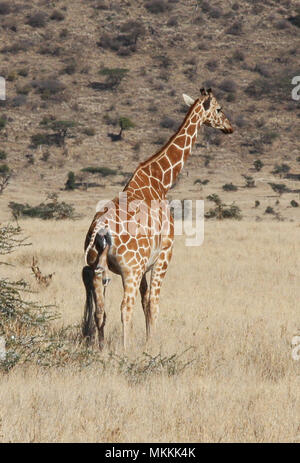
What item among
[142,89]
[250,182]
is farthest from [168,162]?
[142,89]

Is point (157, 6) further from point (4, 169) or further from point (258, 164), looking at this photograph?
point (4, 169)

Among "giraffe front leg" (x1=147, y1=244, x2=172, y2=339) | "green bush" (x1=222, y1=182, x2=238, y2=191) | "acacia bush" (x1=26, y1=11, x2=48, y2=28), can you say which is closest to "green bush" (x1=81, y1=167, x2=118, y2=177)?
"green bush" (x1=222, y1=182, x2=238, y2=191)

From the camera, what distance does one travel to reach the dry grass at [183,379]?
5.12 metres

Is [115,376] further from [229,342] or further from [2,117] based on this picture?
[2,117]

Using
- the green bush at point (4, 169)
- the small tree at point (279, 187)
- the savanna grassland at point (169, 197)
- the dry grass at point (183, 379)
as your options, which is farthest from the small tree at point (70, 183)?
the dry grass at point (183, 379)

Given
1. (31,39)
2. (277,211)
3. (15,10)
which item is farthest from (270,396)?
(15,10)

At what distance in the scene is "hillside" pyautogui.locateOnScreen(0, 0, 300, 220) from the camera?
44594 millimetres

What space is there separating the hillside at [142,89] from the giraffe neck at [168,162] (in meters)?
24.0

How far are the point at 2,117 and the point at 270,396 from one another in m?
50.0

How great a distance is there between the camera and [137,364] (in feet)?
22.6

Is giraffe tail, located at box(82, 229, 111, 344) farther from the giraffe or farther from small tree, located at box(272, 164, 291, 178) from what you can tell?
small tree, located at box(272, 164, 291, 178)

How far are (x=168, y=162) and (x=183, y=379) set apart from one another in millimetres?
2900

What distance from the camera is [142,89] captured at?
59219 mm

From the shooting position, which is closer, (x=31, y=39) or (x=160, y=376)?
(x=160, y=376)
